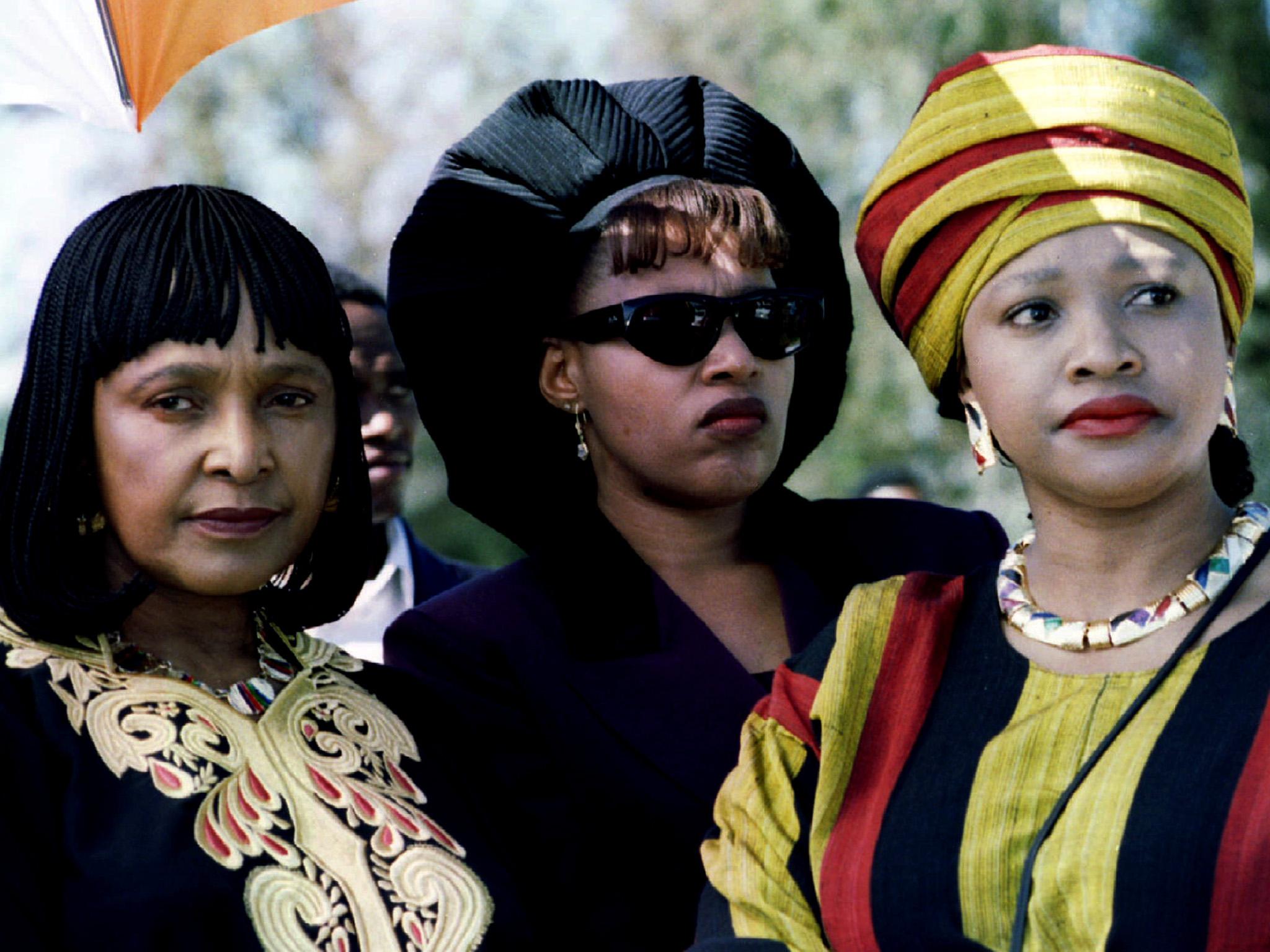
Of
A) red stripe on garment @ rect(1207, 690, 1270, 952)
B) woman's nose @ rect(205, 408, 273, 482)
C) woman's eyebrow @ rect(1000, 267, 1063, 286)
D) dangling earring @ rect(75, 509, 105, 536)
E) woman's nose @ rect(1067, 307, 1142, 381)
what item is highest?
woman's eyebrow @ rect(1000, 267, 1063, 286)

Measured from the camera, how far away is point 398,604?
210 inches

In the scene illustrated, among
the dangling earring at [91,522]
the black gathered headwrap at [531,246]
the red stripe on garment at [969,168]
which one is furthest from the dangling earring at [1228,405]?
the dangling earring at [91,522]

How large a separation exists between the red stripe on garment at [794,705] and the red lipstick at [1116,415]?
0.52m

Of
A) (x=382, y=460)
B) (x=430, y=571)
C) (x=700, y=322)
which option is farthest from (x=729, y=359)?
(x=430, y=571)

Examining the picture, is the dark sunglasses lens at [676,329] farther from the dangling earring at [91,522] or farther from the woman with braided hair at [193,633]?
the dangling earring at [91,522]

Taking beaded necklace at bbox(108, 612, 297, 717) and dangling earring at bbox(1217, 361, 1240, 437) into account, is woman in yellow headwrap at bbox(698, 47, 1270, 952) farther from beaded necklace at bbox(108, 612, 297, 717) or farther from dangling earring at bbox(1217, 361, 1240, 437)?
beaded necklace at bbox(108, 612, 297, 717)

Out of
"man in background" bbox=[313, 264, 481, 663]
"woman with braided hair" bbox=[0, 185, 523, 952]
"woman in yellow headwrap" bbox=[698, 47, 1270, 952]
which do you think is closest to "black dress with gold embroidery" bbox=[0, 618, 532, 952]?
"woman with braided hair" bbox=[0, 185, 523, 952]

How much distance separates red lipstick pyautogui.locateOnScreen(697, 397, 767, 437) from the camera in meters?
3.33

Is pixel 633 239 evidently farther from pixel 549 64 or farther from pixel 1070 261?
pixel 549 64

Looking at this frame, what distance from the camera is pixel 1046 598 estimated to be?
2594 millimetres

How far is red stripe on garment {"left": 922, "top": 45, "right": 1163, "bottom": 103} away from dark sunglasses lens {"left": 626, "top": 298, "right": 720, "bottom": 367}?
2.35 ft

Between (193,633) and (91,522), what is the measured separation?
0.24 metres

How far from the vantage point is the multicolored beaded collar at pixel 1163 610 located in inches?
96.3

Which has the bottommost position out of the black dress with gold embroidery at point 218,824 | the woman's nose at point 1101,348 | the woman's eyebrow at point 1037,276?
the black dress with gold embroidery at point 218,824
